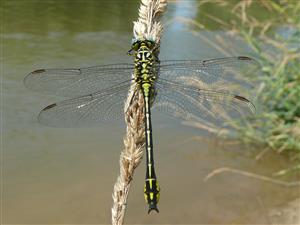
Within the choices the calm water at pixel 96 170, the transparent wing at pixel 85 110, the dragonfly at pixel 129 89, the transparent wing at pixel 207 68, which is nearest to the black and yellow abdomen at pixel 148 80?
the dragonfly at pixel 129 89

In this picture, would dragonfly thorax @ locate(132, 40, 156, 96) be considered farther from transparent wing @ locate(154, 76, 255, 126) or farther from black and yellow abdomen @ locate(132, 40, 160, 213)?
transparent wing @ locate(154, 76, 255, 126)

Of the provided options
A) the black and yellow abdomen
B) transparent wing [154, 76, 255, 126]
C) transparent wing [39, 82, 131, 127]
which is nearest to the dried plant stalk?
the black and yellow abdomen

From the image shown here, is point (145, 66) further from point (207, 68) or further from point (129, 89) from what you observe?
point (207, 68)

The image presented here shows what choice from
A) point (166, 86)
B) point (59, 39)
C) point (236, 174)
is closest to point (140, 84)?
point (166, 86)

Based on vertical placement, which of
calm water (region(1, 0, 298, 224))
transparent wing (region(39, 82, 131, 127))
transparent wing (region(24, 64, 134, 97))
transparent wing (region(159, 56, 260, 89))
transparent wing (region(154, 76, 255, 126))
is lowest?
transparent wing (region(39, 82, 131, 127))

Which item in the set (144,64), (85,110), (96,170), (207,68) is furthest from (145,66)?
(96,170)

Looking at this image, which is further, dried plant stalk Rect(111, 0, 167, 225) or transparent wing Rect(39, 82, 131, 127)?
transparent wing Rect(39, 82, 131, 127)
